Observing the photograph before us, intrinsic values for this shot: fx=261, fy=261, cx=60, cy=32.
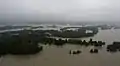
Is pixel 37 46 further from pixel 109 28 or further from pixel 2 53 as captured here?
pixel 109 28

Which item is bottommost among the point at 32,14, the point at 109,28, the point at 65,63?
the point at 65,63

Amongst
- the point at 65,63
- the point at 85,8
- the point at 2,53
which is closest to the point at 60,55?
the point at 65,63

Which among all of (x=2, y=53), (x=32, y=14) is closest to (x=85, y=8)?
(x=32, y=14)

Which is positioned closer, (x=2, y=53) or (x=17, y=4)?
(x=2, y=53)

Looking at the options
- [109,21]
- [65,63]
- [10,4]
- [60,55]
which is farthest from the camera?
[109,21]

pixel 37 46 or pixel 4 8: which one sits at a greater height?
pixel 4 8

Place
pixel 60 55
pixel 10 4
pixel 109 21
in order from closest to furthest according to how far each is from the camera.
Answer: pixel 60 55
pixel 10 4
pixel 109 21

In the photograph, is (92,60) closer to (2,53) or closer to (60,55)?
(60,55)
